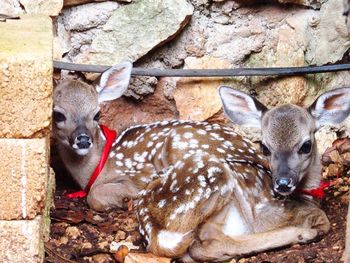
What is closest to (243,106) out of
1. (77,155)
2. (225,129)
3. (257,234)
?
(225,129)

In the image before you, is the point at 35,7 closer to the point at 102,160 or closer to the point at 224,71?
the point at 102,160

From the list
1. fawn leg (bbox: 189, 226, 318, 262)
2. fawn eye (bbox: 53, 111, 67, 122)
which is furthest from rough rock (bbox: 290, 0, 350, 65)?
fawn eye (bbox: 53, 111, 67, 122)

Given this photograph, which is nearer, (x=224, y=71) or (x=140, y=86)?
(x=224, y=71)

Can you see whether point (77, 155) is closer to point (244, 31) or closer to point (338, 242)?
point (244, 31)

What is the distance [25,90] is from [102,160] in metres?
1.99

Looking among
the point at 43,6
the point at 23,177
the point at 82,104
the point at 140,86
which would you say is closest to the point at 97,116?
the point at 82,104

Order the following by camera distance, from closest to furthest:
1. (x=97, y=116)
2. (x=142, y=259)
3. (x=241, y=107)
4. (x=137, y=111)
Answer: (x=142, y=259), (x=241, y=107), (x=97, y=116), (x=137, y=111)

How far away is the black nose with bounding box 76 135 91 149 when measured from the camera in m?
6.86

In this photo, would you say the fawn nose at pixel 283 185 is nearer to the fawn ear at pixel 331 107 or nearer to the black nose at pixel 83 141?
the fawn ear at pixel 331 107

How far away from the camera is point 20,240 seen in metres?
5.49

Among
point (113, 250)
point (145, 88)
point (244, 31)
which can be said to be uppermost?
point (244, 31)

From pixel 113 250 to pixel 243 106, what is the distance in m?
1.31

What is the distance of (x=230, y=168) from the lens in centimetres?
617

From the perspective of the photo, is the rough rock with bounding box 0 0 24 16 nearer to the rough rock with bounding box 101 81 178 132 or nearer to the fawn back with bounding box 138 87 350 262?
the rough rock with bounding box 101 81 178 132
